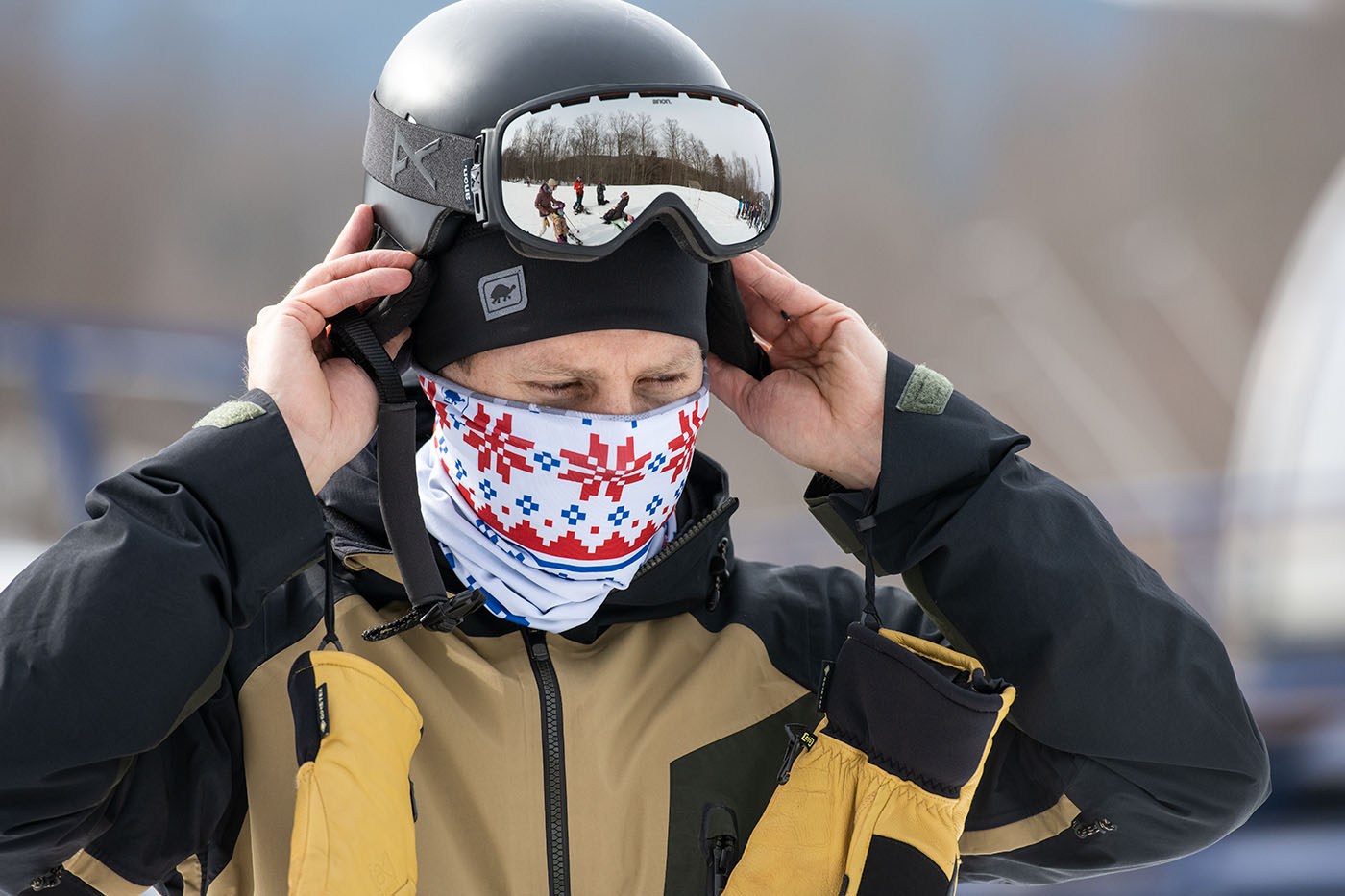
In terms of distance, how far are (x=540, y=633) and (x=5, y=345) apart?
5.12m

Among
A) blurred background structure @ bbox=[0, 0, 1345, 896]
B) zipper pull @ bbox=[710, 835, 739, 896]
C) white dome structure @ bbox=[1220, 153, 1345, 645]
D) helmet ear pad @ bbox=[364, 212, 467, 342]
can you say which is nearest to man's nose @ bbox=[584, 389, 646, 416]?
helmet ear pad @ bbox=[364, 212, 467, 342]

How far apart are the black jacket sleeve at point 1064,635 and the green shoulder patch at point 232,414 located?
0.78 metres

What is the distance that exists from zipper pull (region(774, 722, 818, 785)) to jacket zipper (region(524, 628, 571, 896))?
0.29 m

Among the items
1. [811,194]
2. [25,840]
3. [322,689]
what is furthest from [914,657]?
[811,194]

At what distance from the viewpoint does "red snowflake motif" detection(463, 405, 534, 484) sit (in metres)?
1.91

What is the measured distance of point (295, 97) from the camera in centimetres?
2503

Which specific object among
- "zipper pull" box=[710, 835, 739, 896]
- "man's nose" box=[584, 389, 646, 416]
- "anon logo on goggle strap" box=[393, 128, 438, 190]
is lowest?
"zipper pull" box=[710, 835, 739, 896]

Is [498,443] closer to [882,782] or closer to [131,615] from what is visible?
[131,615]

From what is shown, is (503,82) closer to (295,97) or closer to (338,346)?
(338,346)

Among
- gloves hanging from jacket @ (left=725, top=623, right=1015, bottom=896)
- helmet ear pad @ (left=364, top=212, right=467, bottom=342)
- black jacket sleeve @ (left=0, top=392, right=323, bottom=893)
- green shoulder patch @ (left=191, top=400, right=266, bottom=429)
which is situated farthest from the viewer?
helmet ear pad @ (left=364, top=212, right=467, bottom=342)

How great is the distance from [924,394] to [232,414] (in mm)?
911

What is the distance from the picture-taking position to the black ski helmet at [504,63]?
1.85 metres

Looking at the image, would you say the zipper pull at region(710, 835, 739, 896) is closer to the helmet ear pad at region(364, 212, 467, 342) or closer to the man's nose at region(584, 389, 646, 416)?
the man's nose at region(584, 389, 646, 416)

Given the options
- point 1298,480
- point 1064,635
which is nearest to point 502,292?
point 1064,635
